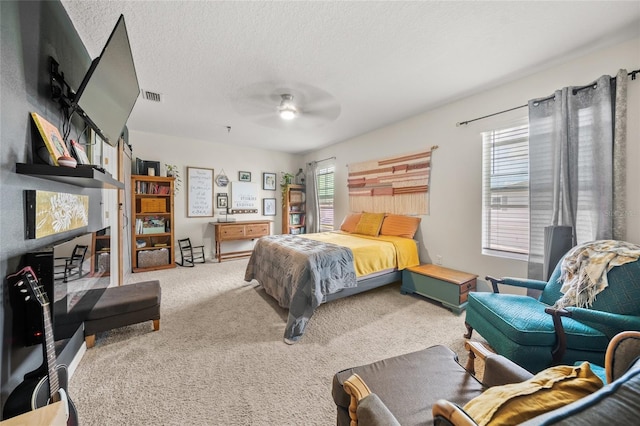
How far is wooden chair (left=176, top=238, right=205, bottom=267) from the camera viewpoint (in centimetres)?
460

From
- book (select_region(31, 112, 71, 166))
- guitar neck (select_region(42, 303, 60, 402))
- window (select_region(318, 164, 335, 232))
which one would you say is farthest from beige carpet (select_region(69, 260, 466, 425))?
window (select_region(318, 164, 335, 232))

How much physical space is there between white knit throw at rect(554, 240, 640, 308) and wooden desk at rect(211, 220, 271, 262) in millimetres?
4766

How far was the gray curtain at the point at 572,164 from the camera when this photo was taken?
1.93 meters

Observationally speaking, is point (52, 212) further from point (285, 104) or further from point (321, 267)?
point (285, 104)

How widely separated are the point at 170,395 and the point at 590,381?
2.01 m

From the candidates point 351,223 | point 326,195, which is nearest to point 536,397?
point 351,223

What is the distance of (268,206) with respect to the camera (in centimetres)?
584

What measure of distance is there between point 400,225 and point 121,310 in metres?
3.48

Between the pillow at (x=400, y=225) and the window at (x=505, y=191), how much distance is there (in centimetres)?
90

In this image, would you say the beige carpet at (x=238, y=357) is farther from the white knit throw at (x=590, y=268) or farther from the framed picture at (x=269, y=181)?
the framed picture at (x=269, y=181)

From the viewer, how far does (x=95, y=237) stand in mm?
2061

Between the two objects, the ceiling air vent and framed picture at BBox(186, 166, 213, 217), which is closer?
the ceiling air vent

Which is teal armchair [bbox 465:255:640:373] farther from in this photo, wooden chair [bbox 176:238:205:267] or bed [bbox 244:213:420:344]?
wooden chair [bbox 176:238:205:267]

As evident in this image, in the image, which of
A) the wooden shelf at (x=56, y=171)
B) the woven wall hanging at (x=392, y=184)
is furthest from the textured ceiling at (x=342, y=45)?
the wooden shelf at (x=56, y=171)
